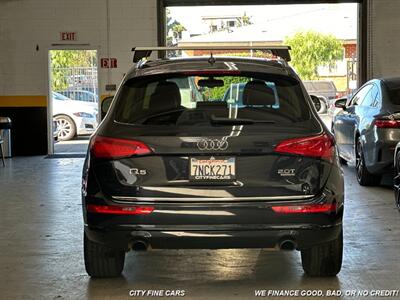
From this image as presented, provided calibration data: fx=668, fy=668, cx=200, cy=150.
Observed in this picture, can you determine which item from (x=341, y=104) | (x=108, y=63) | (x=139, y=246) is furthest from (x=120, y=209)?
(x=108, y=63)

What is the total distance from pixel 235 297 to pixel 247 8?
1189cm

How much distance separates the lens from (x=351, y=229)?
21.9 feet

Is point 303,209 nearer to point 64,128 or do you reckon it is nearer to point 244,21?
point 244,21

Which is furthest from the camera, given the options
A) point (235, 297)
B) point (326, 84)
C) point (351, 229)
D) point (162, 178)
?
point (326, 84)

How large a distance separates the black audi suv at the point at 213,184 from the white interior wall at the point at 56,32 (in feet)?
35.6

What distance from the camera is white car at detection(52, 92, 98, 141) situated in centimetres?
1800

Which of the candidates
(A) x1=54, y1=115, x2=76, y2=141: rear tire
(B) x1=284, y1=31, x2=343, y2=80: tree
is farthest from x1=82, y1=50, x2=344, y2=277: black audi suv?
(B) x1=284, y1=31, x2=343, y2=80: tree

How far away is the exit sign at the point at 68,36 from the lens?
15.1 meters

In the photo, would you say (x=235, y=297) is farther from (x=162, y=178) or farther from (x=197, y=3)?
(x=197, y=3)

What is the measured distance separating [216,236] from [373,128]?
5.00m

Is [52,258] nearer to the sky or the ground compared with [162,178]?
nearer to the ground

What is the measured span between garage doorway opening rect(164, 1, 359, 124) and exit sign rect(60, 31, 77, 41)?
2.06 m

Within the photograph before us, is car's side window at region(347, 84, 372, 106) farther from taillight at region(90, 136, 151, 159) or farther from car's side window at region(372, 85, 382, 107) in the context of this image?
taillight at region(90, 136, 151, 159)

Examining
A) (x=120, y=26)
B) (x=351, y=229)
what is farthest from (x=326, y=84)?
(x=351, y=229)
